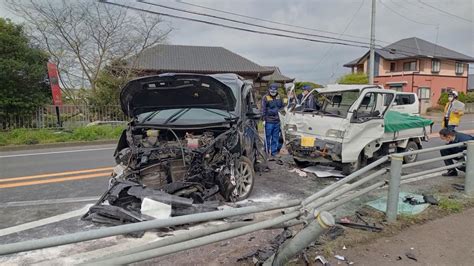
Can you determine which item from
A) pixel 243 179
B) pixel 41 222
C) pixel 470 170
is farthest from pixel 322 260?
pixel 41 222

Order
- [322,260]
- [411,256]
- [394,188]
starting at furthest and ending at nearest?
[394,188] < [411,256] < [322,260]

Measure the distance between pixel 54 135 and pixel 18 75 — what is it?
3.06 m

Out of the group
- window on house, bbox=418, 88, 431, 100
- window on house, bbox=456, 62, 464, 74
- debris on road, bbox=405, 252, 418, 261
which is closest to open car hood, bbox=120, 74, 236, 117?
debris on road, bbox=405, 252, 418, 261

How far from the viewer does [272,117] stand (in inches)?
342

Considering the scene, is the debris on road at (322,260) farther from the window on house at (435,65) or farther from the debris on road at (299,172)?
the window on house at (435,65)

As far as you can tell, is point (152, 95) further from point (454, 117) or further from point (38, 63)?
point (38, 63)

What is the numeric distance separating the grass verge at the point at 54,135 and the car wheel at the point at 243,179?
9778mm

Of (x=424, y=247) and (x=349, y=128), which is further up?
(x=349, y=128)

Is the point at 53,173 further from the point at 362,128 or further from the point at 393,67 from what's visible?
the point at 393,67

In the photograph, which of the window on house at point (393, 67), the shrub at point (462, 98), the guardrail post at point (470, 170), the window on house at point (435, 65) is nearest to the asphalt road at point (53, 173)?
the guardrail post at point (470, 170)

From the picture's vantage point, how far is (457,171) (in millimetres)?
6793

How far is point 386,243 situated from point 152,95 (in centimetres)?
393

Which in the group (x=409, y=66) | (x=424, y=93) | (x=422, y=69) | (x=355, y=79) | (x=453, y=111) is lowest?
(x=453, y=111)

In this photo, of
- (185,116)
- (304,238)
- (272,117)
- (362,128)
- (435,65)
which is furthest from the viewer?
(435,65)
